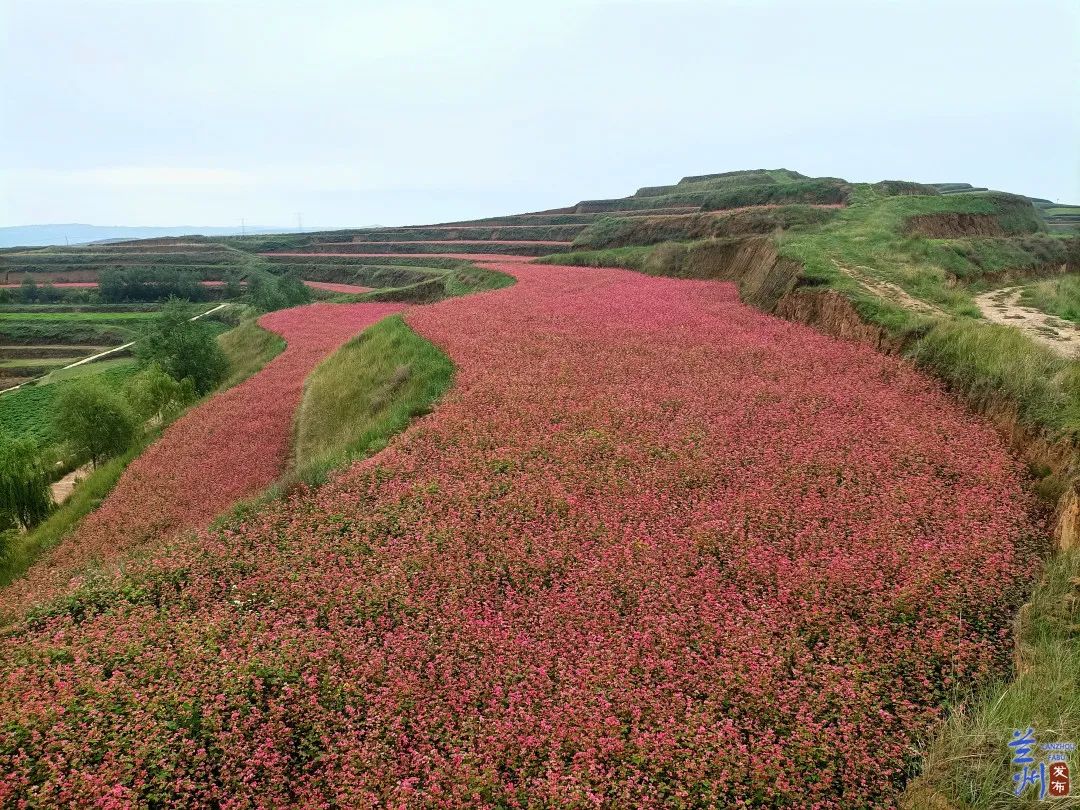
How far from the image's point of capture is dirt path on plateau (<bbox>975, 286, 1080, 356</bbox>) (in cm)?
1395

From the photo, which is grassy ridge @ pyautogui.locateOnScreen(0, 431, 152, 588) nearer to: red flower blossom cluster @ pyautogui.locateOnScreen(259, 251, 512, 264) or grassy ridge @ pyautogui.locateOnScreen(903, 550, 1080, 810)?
grassy ridge @ pyautogui.locateOnScreen(903, 550, 1080, 810)

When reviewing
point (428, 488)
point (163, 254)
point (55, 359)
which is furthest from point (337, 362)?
point (163, 254)

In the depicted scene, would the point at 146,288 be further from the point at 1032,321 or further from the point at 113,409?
the point at 1032,321

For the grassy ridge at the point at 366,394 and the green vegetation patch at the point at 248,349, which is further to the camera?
the green vegetation patch at the point at 248,349

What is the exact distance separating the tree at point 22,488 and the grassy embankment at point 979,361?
26416mm

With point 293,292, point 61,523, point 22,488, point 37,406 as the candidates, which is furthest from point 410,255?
point 61,523

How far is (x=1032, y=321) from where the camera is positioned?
16500 millimetres

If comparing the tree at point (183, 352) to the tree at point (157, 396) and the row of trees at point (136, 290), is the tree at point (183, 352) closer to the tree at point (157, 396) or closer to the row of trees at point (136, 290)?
the tree at point (157, 396)

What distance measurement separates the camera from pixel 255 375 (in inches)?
1075

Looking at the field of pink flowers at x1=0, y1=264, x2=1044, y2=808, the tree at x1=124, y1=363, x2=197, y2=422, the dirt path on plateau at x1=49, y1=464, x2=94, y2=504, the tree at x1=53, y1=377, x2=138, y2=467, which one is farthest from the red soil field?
the field of pink flowers at x1=0, y1=264, x2=1044, y2=808

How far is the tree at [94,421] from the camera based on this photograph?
24.9 metres

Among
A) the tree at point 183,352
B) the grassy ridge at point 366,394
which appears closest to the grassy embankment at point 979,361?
the grassy ridge at point 366,394

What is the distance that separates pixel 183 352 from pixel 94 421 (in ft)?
28.5

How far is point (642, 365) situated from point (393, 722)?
462 inches
